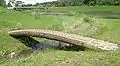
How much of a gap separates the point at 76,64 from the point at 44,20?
2055 centimetres

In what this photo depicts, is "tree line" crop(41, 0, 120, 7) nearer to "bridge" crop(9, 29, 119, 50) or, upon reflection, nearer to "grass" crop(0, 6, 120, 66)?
"grass" crop(0, 6, 120, 66)

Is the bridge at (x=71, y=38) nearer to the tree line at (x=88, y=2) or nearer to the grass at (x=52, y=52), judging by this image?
the grass at (x=52, y=52)

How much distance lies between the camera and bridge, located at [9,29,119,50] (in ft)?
53.8

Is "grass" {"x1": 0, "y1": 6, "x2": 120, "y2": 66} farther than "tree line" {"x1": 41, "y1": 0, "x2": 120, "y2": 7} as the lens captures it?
No

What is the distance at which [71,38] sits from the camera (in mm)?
18812

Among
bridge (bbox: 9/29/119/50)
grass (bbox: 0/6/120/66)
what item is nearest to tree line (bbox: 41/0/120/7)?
grass (bbox: 0/6/120/66)

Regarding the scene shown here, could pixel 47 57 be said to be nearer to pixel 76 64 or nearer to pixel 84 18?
pixel 76 64

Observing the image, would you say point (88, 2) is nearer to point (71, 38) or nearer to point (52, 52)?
point (71, 38)

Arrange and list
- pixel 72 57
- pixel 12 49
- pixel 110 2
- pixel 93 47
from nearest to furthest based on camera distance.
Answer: pixel 72 57 < pixel 93 47 < pixel 12 49 < pixel 110 2

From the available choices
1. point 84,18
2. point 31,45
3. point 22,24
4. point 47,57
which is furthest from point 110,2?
point 47,57

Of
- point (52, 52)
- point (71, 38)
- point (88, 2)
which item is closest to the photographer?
point (52, 52)

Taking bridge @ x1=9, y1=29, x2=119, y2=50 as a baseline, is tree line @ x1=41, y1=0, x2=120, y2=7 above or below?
below

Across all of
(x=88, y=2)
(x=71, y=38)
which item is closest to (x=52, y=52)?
(x=71, y=38)

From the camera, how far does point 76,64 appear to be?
13.0 m
